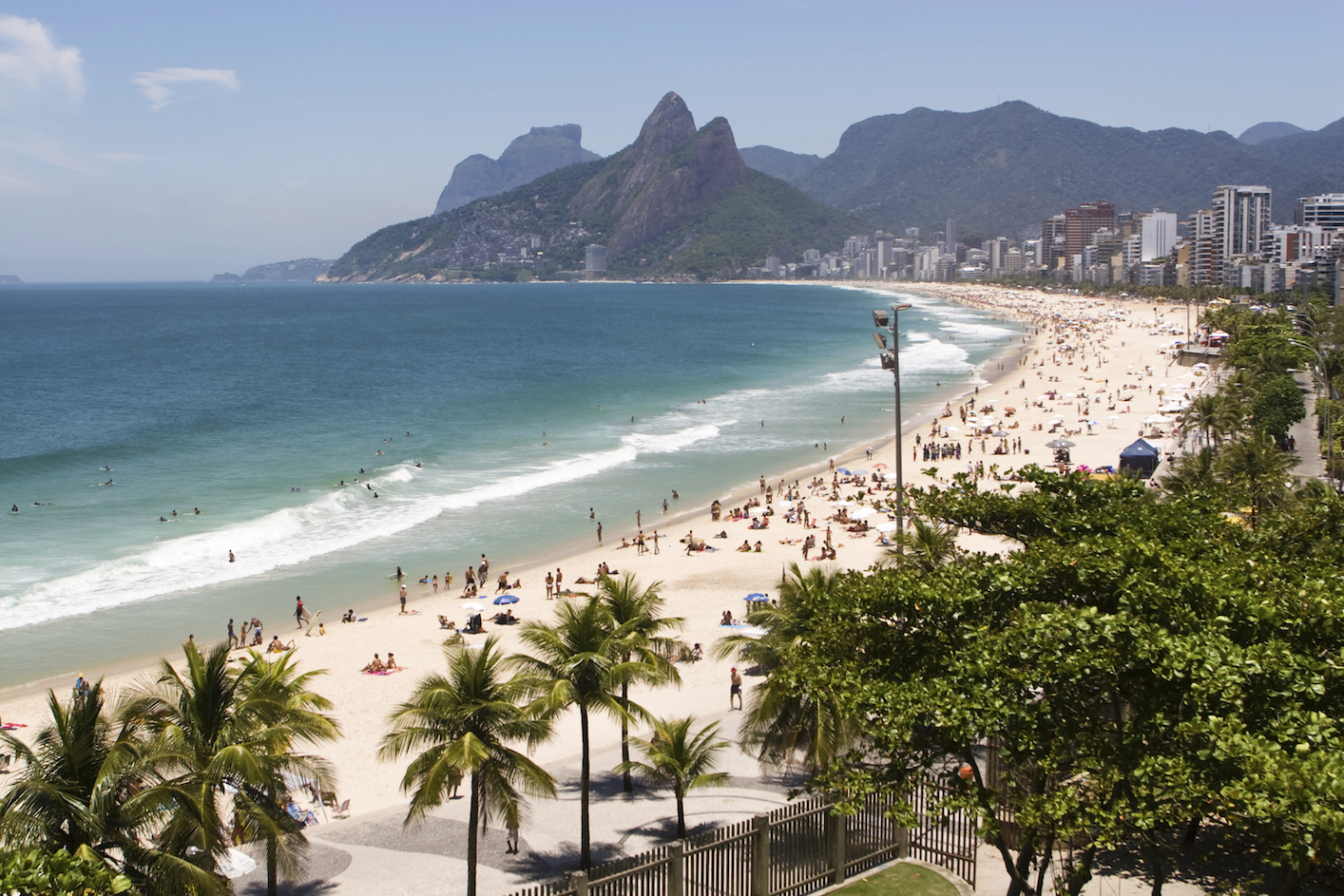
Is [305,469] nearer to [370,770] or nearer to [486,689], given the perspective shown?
[370,770]

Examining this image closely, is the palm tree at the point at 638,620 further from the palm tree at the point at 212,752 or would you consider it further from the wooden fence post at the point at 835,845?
the palm tree at the point at 212,752

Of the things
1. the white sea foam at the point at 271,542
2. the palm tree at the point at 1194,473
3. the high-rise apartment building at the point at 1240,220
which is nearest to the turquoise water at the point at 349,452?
the white sea foam at the point at 271,542

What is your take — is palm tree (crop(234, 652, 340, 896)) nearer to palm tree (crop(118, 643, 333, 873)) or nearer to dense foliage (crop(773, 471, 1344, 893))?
palm tree (crop(118, 643, 333, 873))

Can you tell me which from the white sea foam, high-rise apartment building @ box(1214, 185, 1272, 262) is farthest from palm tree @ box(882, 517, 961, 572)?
high-rise apartment building @ box(1214, 185, 1272, 262)

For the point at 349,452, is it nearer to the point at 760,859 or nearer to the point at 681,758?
the point at 681,758

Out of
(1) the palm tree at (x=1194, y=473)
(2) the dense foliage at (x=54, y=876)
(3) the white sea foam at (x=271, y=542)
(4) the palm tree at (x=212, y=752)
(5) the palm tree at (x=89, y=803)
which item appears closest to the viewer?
(2) the dense foliage at (x=54, y=876)

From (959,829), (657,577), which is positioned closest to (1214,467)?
(657,577)
